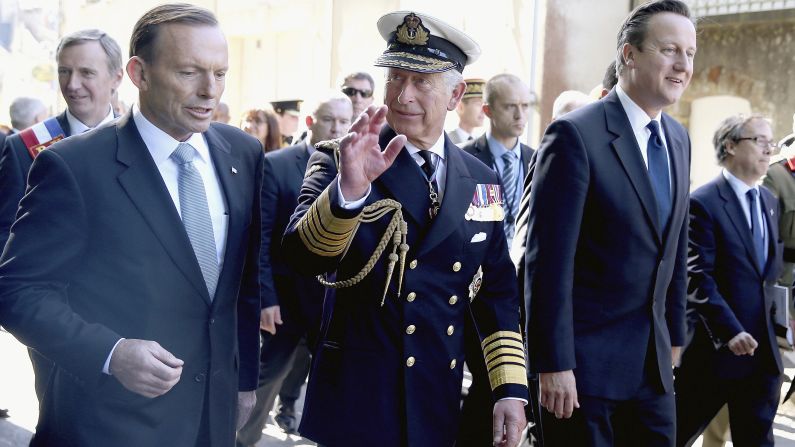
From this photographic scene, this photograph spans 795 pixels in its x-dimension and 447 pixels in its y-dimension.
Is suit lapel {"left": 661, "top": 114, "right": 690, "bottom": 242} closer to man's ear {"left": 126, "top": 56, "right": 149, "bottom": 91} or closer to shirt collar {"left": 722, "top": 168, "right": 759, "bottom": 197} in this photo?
shirt collar {"left": 722, "top": 168, "right": 759, "bottom": 197}

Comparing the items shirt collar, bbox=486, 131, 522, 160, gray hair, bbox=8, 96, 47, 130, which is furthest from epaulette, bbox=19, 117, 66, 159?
gray hair, bbox=8, 96, 47, 130

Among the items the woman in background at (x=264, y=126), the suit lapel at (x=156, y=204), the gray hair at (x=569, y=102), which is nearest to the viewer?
the suit lapel at (x=156, y=204)

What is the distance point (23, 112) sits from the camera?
354 inches

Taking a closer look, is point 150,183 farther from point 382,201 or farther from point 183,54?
point 382,201

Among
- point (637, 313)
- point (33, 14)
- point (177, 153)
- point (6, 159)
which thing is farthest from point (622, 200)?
point (33, 14)

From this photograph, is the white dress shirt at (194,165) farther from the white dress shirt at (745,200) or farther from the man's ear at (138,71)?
the white dress shirt at (745,200)

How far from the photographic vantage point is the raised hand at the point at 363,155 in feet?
8.23

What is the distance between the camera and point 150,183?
8.70ft

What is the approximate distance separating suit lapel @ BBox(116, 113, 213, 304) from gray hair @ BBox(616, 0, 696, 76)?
6.39 ft

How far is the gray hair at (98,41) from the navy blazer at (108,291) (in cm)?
190

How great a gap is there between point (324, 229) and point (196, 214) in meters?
0.43

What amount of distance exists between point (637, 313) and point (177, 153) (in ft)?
6.01

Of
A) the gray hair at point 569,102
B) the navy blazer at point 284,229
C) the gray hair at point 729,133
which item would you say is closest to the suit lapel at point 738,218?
the gray hair at point 729,133

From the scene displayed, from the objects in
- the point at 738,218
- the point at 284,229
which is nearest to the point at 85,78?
the point at 284,229
